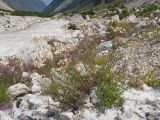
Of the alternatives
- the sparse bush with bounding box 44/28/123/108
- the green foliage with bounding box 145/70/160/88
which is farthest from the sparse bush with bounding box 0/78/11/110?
the green foliage with bounding box 145/70/160/88

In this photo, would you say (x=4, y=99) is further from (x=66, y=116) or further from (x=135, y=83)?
(x=135, y=83)

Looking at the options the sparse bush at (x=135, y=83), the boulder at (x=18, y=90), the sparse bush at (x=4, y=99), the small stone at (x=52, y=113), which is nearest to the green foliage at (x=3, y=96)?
the sparse bush at (x=4, y=99)

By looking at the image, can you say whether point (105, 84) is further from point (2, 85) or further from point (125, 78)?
point (2, 85)

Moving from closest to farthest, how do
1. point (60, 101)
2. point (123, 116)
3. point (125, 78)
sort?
1. point (123, 116)
2. point (60, 101)
3. point (125, 78)

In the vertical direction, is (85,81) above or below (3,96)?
above

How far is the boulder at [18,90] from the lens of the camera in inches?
569

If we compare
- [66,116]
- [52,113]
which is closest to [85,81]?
[52,113]

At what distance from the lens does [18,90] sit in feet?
48.0

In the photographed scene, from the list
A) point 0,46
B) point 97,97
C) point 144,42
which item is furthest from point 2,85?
point 0,46

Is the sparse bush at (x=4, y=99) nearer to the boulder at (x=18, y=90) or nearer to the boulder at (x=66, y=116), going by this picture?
the boulder at (x=18, y=90)

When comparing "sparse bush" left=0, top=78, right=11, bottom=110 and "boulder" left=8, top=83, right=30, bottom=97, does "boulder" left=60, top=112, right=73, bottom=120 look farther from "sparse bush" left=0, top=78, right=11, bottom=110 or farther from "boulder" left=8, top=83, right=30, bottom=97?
"boulder" left=8, top=83, right=30, bottom=97

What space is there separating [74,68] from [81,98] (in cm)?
85

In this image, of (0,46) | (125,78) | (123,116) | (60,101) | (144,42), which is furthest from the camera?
(0,46)

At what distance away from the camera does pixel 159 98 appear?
41.8ft
